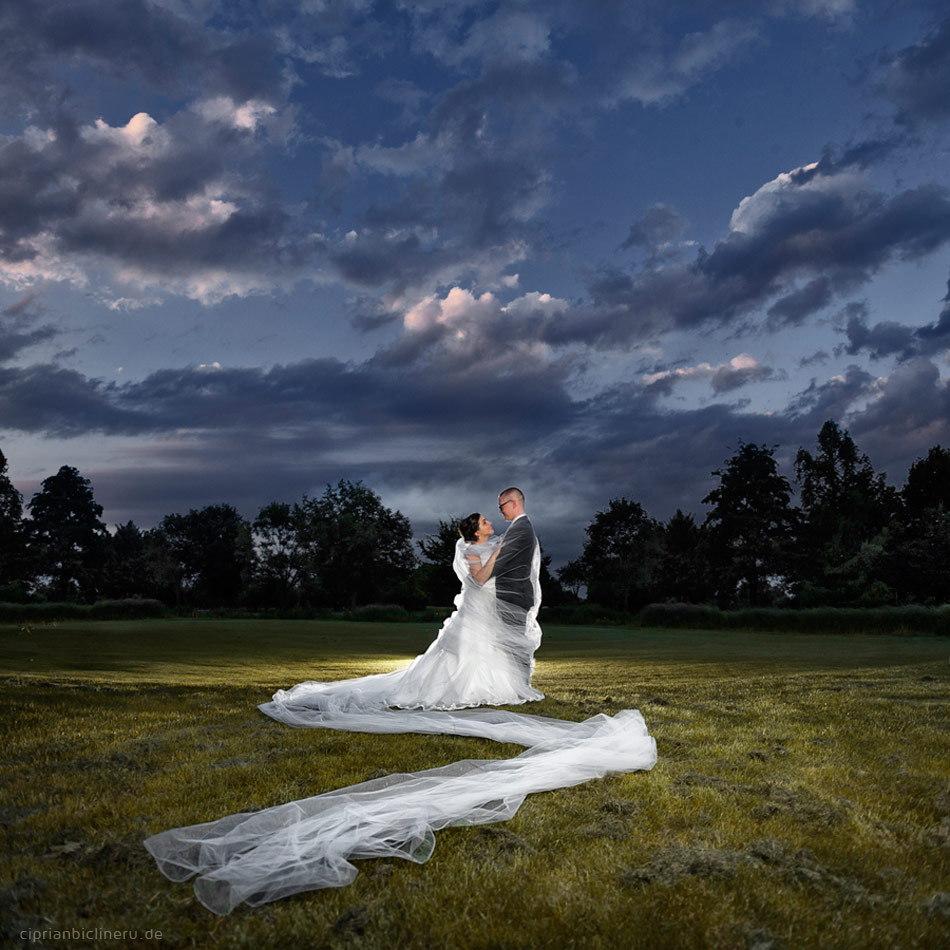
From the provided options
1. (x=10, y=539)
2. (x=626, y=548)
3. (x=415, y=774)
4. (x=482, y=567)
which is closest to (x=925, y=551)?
(x=626, y=548)

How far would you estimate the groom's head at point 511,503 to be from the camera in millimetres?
10898

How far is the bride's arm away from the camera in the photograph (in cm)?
1074

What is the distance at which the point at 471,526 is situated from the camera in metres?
11.2

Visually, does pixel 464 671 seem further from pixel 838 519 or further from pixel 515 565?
pixel 838 519

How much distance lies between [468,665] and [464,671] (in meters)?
0.11

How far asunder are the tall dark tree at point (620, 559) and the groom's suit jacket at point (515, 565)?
58220 millimetres

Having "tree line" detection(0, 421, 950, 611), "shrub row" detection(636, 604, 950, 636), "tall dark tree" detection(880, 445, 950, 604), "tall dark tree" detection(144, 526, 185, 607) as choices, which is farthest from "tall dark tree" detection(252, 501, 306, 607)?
"tall dark tree" detection(880, 445, 950, 604)

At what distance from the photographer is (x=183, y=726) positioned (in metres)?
8.22

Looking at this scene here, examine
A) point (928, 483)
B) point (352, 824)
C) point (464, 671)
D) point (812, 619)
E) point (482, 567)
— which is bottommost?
point (812, 619)

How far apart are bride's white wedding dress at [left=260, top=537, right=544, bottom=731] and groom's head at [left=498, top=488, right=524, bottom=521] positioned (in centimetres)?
45

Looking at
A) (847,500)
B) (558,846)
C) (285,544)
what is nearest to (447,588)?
(285,544)

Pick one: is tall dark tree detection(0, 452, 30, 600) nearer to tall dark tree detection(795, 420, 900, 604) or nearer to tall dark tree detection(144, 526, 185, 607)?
tall dark tree detection(144, 526, 185, 607)

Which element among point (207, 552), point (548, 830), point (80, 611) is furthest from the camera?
point (207, 552)

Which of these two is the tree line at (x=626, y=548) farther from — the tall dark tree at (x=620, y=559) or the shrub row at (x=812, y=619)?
the shrub row at (x=812, y=619)
